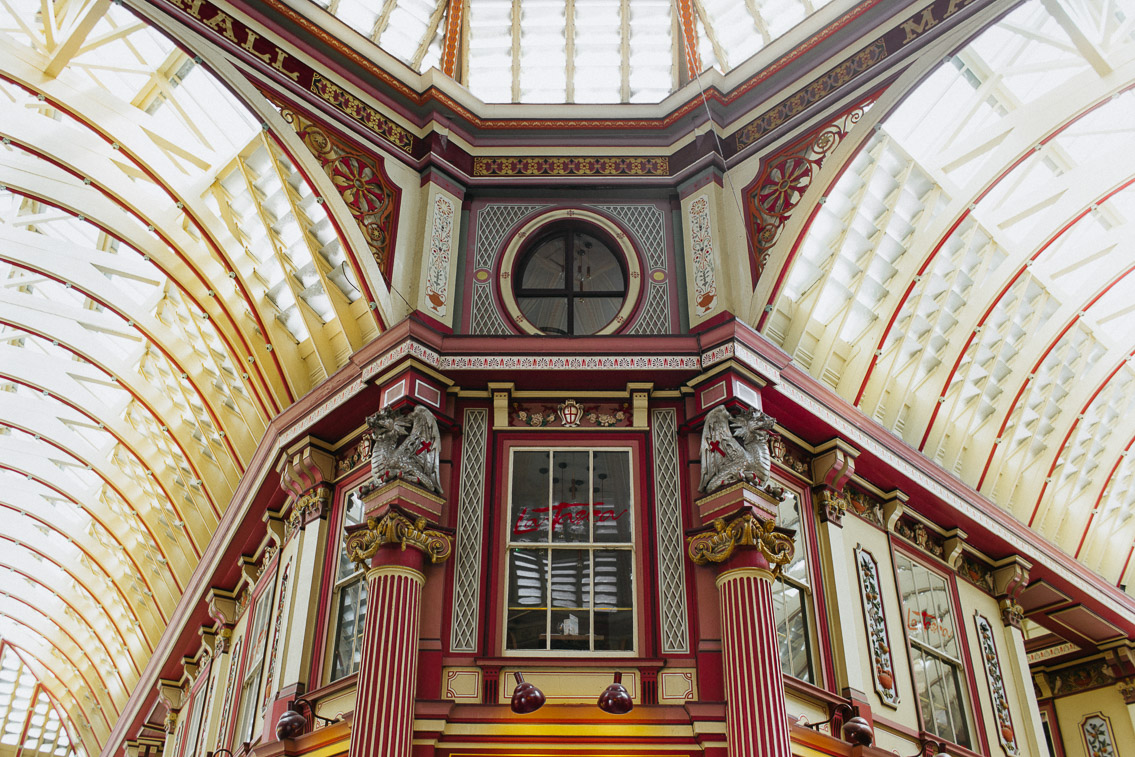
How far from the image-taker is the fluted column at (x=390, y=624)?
11.3 meters

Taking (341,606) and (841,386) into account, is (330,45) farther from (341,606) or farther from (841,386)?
(841,386)

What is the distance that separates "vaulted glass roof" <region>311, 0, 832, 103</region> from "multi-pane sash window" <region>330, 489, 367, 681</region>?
7520 millimetres

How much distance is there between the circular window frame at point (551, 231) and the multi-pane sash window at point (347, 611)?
326 cm

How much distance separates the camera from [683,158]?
1551 cm

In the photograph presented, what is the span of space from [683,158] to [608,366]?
3735mm

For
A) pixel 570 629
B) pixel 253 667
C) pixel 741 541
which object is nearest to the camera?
pixel 741 541

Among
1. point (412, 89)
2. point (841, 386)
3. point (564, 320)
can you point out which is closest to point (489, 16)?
point (412, 89)

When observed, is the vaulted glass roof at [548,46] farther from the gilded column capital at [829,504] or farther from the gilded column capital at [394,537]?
the gilded column capital at [394,537]

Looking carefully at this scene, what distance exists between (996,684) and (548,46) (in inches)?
480

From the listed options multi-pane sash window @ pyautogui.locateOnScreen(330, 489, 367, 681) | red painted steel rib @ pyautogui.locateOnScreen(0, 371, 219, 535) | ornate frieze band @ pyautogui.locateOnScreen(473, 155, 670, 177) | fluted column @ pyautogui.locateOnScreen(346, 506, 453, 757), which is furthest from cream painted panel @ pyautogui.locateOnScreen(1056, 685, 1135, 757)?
red painted steel rib @ pyautogui.locateOnScreen(0, 371, 219, 535)

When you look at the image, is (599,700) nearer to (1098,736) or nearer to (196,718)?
(196,718)

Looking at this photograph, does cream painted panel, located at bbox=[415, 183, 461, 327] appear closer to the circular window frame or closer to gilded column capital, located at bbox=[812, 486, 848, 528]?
the circular window frame

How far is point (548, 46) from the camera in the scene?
17.5 metres

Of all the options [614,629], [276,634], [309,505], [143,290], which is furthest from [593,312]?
[143,290]
